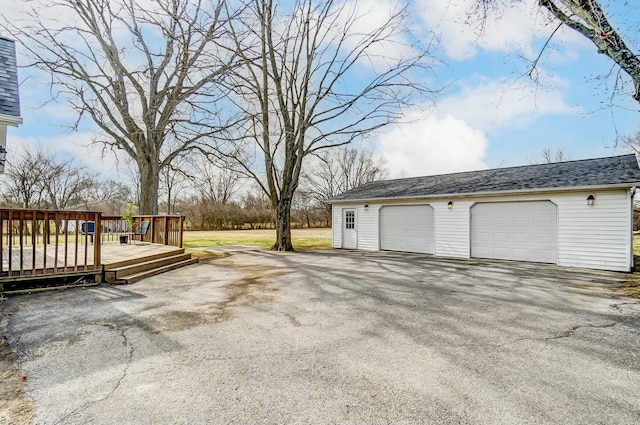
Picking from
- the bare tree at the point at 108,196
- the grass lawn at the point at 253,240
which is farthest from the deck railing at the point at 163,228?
the bare tree at the point at 108,196

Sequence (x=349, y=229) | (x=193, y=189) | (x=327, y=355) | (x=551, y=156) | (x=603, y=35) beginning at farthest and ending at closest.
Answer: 1. (x=551, y=156)
2. (x=193, y=189)
3. (x=349, y=229)
4. (x=603, y=35)
5. (x=327, y=355)

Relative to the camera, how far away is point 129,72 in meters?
11.4

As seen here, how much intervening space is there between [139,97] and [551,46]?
13.2 metres

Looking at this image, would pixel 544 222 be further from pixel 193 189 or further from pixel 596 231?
pixel 193 189

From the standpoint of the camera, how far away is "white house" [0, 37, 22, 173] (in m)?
6.59

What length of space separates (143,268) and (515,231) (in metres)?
10.5

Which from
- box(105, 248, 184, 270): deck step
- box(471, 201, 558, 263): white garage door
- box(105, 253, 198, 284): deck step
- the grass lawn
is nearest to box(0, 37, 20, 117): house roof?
box(105, 248, 184, 270): deck step

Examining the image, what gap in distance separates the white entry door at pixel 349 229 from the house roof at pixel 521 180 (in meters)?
0.70

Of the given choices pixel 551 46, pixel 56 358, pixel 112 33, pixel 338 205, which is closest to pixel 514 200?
pixel 551 46

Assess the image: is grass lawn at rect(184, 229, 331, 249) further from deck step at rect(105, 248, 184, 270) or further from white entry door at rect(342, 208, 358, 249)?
deck step at rect(105, 248, 184, 270)

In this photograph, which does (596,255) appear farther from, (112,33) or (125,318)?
(112,33)

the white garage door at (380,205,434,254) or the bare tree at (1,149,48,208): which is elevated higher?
the bare tree at (1,149,48,208)

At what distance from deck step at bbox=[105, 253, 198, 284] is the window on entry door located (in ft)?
24.5

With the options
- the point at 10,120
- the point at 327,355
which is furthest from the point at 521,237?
the point at 10,120
